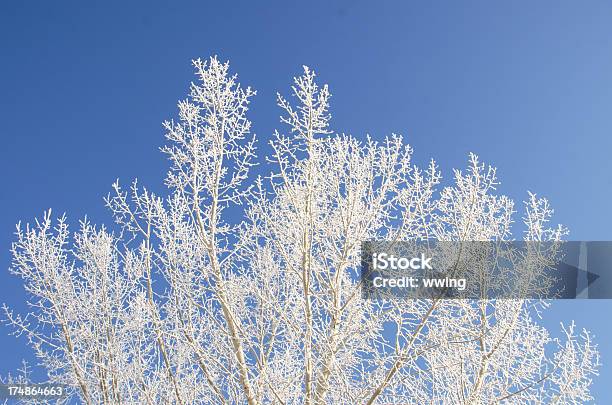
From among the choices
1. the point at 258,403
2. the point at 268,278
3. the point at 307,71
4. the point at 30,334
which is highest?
the point at 307,71

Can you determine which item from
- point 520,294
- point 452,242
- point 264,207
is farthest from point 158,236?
point 520,294

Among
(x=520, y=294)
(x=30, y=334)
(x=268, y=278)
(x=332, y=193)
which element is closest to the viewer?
(x=332, y=193)

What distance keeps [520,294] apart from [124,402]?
4860 mm

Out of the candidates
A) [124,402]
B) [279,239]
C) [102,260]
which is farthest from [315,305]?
Result: [102,260]

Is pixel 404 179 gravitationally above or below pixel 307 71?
below

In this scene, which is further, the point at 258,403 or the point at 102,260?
the point at 102,260

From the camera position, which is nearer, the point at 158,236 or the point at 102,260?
the point at 158,236

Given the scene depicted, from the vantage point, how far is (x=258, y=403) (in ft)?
19.6

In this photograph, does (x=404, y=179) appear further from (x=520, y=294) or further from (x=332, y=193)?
(x=520, y=294)

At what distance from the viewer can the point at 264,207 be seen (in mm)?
6559

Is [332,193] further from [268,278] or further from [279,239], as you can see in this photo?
[268,278]

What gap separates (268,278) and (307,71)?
8.80 ft

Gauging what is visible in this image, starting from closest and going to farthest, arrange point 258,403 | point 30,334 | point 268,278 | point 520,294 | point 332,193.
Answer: point 258,403 < point 332,193 < point 520,294 < point 268,278 < point 30,334

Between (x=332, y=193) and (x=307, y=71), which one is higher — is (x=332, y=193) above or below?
below
